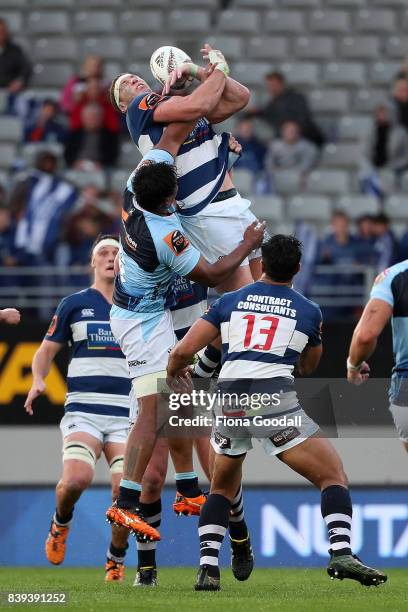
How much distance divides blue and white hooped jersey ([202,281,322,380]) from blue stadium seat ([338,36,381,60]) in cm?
1245

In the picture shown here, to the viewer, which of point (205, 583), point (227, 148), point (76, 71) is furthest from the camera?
point (76, 71)

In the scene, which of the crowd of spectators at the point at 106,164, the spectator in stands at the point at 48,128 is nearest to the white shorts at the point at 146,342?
the crowd of spectators at the point at 106,164

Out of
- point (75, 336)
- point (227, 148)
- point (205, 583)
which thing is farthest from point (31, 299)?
point (205, 583)

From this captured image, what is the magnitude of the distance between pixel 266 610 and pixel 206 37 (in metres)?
13.9

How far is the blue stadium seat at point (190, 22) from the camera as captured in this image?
20.8 meters

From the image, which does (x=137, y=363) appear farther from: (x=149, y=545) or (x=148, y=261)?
(x=149, y=545)

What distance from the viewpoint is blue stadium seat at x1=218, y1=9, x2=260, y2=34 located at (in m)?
20.9

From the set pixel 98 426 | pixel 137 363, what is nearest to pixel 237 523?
pixel 137 363

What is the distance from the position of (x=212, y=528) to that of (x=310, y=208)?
371 inches

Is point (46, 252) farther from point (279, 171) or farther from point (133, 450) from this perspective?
point (133, 450)

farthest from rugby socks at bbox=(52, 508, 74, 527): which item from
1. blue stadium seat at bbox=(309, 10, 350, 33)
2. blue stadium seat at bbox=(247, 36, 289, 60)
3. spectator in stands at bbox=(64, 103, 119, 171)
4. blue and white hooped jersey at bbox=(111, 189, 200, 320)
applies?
blue stadium seat at bbox=(309, 10, 350, 33)

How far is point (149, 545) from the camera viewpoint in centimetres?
984

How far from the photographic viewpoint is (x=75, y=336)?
11.7 metres

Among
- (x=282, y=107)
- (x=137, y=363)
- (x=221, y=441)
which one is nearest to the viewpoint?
(x=221, y=441)
